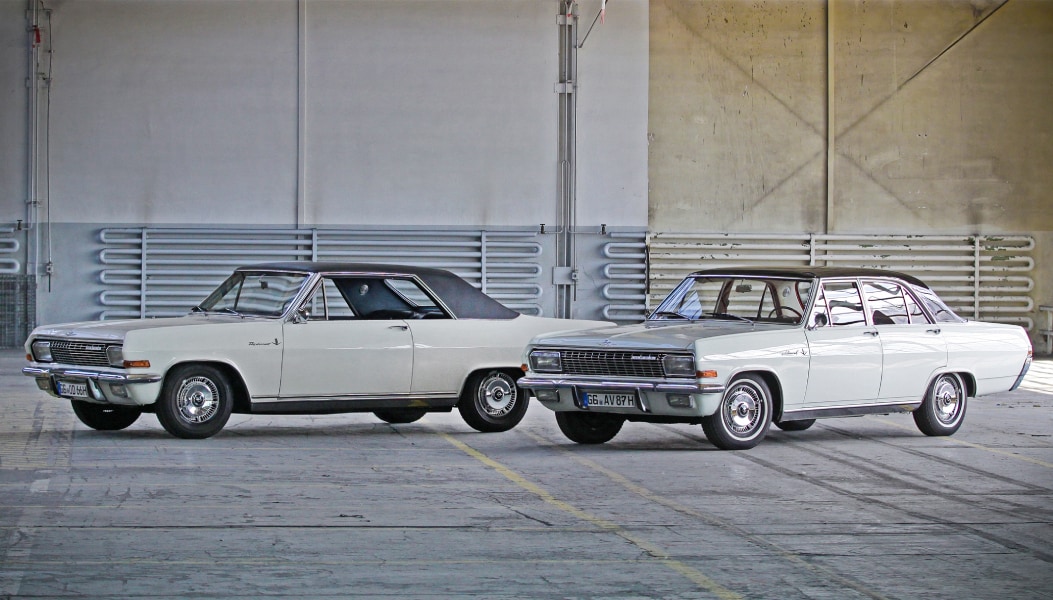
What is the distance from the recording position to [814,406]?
11.7 meters

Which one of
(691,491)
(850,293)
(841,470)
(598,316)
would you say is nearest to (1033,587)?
(691,491)

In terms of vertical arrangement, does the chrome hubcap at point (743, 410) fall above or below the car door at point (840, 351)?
below

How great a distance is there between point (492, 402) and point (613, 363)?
189 centimetres

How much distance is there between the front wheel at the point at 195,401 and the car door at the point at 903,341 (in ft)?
17.6

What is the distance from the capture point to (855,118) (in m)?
24.7

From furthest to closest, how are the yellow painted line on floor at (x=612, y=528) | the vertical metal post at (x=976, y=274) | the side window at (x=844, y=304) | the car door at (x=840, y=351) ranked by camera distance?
the vertical metal post at (x=976, y=274) < the side window at (x=844, y=304) < the car door at (x=840, y=351) < the yellow painted line on floor at (x=612, y=528)

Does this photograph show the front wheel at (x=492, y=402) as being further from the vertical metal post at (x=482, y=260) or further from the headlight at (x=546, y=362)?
the vertical metal post at (x=482, y=260)

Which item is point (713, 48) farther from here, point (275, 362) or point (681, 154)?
point (275, 362)

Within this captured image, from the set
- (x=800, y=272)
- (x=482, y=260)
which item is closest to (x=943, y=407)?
(x=800, y=272)

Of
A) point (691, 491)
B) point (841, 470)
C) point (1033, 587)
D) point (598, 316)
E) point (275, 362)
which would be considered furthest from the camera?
point (598, 316)

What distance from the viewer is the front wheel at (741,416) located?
11.2 metres

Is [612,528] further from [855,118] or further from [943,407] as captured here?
[855,118]

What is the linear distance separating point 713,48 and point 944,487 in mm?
15700

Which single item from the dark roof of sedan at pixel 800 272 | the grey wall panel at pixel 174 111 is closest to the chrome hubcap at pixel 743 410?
the dark roof of sedan at pixel 800 272
